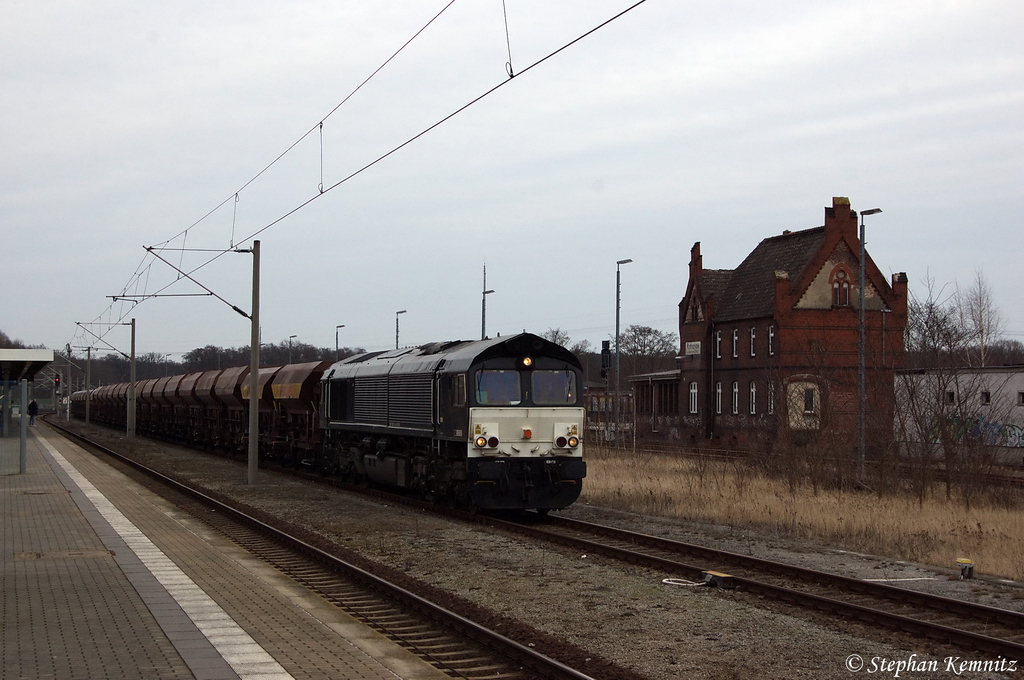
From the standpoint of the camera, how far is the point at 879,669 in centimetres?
826

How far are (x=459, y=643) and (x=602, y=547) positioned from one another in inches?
220

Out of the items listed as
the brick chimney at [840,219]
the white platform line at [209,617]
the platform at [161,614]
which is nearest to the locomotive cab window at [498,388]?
the platform at [161,614]

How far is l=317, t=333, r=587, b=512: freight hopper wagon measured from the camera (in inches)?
716

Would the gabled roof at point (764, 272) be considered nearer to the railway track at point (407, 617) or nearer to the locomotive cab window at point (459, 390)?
the locomotive cab window at point (459, 390)

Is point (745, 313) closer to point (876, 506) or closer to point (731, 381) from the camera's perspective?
point (731, 381)

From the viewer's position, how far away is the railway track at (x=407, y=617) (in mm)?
8391

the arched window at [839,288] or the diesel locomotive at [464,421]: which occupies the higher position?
the arched window at [839,288]

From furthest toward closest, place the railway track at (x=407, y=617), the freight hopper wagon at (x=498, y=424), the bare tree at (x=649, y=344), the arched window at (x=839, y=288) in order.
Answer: the bare tree at (x=649, y=344), the arched window at (x=839, y=288), the freight hopper wagon at (x=498, y=424), the railway track at (x=407, y=617)

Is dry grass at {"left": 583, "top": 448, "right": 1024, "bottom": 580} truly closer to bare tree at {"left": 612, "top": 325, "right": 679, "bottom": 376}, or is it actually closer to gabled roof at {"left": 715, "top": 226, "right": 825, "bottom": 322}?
gabled roof at {"left": 715, "top": 226, "right": 825, "bottom": 322}

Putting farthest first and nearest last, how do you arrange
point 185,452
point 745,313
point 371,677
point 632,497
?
point 745,313 → point 185,452 → point 632,497 → point 371,677

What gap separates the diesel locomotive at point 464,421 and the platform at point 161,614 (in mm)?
4610

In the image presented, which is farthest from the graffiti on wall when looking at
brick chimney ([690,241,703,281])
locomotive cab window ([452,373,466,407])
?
brick chimney ([690,241,703,281])

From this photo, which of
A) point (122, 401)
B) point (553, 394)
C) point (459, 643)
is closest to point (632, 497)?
point (553, 394)

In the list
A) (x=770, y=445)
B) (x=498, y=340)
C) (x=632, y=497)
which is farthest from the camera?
(x=770, y=445)
